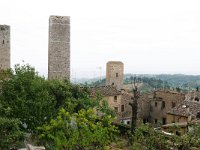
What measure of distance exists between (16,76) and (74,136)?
767 centimetres

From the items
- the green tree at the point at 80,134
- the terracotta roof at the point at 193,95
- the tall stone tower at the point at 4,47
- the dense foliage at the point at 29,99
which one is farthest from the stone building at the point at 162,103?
the green tree at the point at 80,134

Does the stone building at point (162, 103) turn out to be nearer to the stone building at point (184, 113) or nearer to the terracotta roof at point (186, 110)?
the terracotta roof at point (186, 110)

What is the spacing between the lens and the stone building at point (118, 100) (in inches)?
1369

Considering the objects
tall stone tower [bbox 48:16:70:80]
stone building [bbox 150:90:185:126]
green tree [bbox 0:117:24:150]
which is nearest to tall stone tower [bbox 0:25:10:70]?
tall stone tower [bbox 48:16:70:80]

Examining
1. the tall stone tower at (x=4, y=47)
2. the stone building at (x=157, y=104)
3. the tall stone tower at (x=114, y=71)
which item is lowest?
the stone building at (x=157, y=104)

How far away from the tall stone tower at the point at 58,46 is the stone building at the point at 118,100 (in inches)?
443

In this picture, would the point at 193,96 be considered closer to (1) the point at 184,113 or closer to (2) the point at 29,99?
(1) the point at 184,113

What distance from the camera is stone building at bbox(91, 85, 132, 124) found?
3478 centimetres

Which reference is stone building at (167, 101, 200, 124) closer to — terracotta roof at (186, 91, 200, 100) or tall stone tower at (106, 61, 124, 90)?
terracotta roof at (186, 91, 200, 100)

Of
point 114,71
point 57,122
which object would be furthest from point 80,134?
point 114,71

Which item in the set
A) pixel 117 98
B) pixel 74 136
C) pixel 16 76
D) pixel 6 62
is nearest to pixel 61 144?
pixel 74 136

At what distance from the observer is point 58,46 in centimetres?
2314

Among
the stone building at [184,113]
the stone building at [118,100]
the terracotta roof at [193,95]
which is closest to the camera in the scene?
the stone building at [184,113]

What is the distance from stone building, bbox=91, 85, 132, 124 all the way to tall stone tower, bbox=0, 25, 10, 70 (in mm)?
10722
